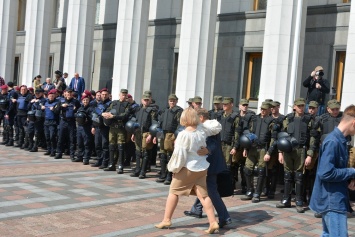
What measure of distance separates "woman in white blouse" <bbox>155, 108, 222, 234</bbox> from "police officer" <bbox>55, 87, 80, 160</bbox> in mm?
6766

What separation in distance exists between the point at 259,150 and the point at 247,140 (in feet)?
1.34

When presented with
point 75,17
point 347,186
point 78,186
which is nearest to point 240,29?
point 75,17

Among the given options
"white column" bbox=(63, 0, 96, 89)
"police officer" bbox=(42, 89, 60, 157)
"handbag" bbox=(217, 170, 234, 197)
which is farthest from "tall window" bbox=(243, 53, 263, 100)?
"handbag" bbox=(217, 170, 234, 197)

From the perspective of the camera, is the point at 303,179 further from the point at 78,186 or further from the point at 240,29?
the point at 240,29

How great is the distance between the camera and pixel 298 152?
9.09m

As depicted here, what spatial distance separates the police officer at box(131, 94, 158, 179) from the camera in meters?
11.4

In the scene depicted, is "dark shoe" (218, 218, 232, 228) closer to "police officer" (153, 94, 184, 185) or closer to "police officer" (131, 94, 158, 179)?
"police officer" (153, 94, 184, 185)

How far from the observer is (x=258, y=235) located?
717cm

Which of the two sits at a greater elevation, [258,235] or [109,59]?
[109,59]

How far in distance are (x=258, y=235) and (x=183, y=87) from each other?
348 inches

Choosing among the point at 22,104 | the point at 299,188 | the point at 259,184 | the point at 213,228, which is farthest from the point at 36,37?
the point at 213,228

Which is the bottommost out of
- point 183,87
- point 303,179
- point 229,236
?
point 229,236

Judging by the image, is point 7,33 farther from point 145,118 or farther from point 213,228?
point 213,228

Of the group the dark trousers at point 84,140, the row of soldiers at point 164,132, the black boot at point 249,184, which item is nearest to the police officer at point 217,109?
the row of soldiers at point 164,132
